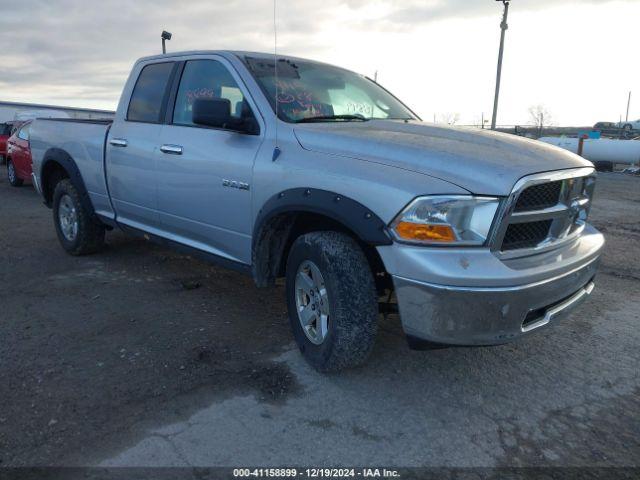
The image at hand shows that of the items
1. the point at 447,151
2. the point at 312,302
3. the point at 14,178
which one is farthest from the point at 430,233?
the point at 14,178

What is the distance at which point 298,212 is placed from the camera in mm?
3252

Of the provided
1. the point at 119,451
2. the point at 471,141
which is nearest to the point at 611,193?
the point at 471,141

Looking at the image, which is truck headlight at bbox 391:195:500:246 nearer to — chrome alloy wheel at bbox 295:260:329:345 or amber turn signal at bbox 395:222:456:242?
amber turn signal at bbox 395:222:456:242

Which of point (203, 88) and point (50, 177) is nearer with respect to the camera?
point (203, 88)

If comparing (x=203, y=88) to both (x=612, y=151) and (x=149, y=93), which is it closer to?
(x=149, y=93)

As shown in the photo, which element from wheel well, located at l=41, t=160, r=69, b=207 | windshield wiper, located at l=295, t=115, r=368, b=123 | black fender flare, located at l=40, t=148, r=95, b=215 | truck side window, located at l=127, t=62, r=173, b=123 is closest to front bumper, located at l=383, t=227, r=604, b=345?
windshield wiper, located at l=295, t=115, r=368, b=123

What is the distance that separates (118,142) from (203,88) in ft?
3.66

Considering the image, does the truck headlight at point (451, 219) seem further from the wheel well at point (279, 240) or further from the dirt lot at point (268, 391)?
the dirt lot at point (268, 391)

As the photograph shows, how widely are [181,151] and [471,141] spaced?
212 cm

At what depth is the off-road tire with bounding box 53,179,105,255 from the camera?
18.1 feet

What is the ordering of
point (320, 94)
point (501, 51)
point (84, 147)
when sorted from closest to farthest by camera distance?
1. point (320, 94)
2. point (84, 147)
3. point (501, 51)

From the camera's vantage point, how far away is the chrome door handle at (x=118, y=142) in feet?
15.3

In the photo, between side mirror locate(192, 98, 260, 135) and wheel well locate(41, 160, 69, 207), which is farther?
wheel well locate(41, 160, 69, 207)

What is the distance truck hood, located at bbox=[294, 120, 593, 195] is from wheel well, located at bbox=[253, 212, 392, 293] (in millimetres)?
449
